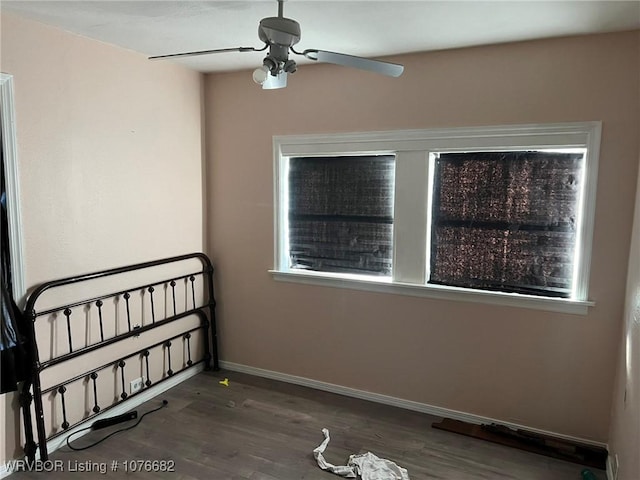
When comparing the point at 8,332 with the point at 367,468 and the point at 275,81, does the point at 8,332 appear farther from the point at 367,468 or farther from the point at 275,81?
the point at 367,468

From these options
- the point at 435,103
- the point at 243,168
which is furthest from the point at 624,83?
the point at 243,168

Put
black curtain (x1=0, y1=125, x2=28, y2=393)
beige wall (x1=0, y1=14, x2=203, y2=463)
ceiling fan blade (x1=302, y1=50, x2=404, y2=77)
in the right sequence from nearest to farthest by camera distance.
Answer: ceiling fan blade (x1=302, y1=50, x2=404, y2=77) < black curtain (x1=0, y1=125, x2=28, y2=393) < beige wall (x1=0, y1=14, x2=203, y2=463)

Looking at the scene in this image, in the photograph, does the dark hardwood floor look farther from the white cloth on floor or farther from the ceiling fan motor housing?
the ceiling fan motor housing

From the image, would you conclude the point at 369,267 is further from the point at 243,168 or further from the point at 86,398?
the point at 86,398

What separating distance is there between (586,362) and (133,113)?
3.35 metres

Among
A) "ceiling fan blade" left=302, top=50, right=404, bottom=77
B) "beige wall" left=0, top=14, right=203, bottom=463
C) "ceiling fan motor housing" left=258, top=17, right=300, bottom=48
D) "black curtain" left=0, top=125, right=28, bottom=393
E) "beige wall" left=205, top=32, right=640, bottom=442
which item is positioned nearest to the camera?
"ceiling fan motor housing" left=258, top=17, right=300, bottom=48

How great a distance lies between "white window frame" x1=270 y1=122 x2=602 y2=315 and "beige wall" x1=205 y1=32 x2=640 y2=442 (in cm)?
5

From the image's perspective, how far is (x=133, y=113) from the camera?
316 centimetres

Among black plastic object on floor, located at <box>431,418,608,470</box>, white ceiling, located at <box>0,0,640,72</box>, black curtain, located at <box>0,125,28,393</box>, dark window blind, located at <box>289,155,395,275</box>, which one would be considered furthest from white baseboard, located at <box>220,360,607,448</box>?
white ceiling, located at <box>0,0,640,72</box>

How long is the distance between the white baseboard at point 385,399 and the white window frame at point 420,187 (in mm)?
799

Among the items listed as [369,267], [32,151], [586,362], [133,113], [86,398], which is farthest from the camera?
[369,267]

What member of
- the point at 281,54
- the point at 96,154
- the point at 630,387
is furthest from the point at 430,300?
the point at 96,154

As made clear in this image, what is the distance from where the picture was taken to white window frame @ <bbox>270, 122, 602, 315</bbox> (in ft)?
8.85

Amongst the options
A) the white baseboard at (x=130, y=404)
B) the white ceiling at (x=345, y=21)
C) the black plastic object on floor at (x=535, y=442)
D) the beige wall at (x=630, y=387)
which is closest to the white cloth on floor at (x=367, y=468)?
the black plastic object on floor at (x=535, y=442)
